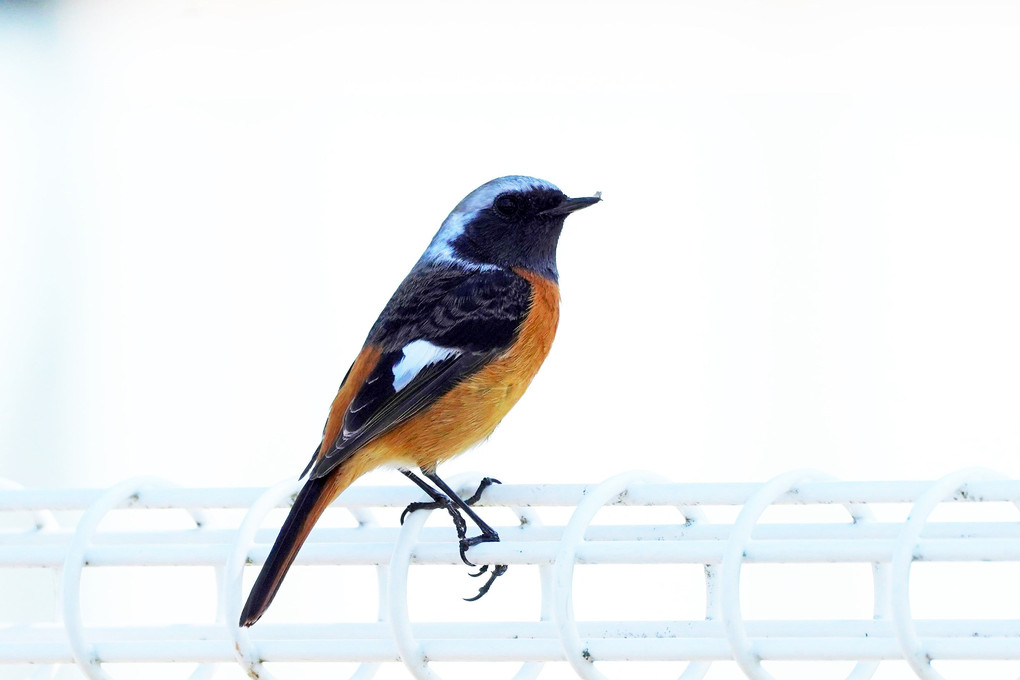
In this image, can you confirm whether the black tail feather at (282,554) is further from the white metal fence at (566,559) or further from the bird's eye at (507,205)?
the bird's eye at (507,205)

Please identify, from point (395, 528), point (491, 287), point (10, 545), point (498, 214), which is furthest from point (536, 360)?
point (10, 545)

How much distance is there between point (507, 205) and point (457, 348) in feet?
1.71

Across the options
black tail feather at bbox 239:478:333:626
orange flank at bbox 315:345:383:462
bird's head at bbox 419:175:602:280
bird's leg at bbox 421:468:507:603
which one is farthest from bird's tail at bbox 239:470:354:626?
bird's head at bbox 419:175:602:280

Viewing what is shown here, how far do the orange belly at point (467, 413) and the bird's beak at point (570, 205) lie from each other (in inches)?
12.1

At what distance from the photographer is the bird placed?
80.5 inches

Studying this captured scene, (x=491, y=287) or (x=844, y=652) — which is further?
(x=491, y=287)

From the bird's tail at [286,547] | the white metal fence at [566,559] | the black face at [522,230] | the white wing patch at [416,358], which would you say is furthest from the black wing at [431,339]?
the white metal fence at [566,559]

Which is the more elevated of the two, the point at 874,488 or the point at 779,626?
the point at 874,488

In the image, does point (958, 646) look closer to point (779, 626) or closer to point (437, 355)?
point (779, 626)

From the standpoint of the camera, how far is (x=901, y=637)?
1.02 m

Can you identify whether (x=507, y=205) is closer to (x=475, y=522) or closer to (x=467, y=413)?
(x=467, y=413)

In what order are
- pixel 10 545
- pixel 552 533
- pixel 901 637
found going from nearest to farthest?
pixel 901 637
pixel 552 533
pixel 10 545

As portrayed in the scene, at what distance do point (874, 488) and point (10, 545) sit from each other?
1.10 m

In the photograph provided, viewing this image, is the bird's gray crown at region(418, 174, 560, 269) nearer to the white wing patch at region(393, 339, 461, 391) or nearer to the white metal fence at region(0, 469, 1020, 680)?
the white wing patch at region(393, 339, 461, 391)
